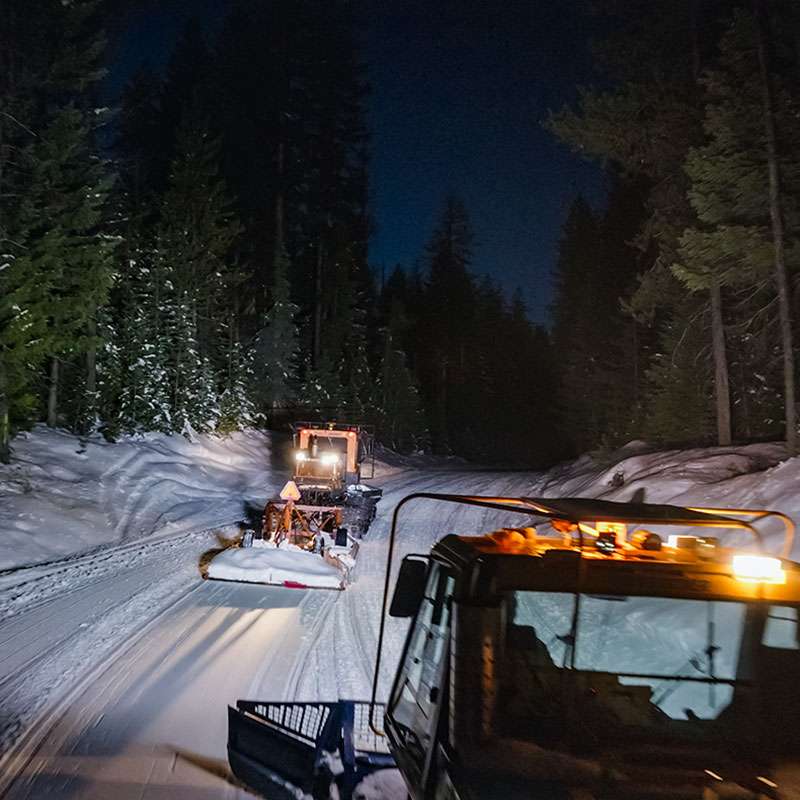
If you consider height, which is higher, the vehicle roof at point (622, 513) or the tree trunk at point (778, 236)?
the tree trunk at point (778, 236)

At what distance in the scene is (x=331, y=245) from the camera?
45844mm

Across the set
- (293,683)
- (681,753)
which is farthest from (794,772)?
(293,683)

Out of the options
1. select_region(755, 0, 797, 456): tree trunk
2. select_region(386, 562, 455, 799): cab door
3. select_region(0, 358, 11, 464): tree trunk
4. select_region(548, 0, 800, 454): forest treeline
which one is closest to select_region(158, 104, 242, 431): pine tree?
select_region(0, 358, 11, 464): tree trunk

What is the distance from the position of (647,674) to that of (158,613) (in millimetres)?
8156

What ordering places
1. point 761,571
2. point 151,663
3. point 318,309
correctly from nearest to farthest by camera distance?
point 761,571
point 151,663
point 318,309

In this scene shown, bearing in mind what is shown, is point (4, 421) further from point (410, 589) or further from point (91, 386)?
point (410, 589)

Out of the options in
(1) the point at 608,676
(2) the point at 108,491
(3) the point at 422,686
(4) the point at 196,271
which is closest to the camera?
(1) the point at 608,676

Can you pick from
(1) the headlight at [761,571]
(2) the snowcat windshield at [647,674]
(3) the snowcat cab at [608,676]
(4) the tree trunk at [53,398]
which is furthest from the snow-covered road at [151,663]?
(4) the tree trunk at [53,398]

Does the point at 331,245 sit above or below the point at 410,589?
above

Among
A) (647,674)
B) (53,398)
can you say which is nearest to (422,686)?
(647,674)

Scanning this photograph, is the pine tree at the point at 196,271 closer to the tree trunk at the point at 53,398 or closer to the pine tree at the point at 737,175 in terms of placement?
the tree trunk at the point at 53,398

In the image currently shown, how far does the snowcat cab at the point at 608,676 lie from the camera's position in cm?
278

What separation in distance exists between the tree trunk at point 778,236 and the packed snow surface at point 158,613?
1.69 metres

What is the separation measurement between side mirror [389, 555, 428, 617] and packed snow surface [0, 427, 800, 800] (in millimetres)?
1086
